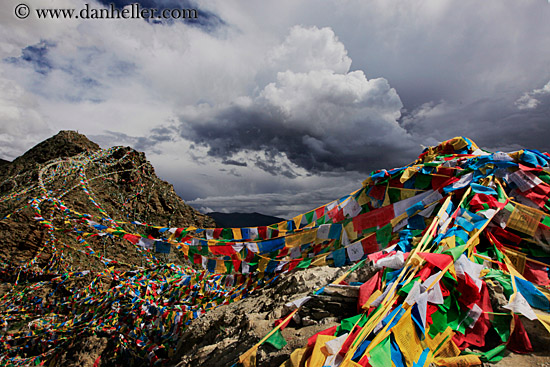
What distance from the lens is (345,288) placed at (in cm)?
301

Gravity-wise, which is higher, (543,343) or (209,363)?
(543,343)

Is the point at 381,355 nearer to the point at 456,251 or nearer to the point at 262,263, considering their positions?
the point at 456,251

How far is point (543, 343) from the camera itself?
2307 millimetres

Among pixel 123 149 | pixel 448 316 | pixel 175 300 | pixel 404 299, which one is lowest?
pixel 175 300

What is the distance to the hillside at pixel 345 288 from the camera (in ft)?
7.78

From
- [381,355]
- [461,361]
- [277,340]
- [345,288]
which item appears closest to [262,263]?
[345,288]

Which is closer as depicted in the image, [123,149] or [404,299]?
[404,299]

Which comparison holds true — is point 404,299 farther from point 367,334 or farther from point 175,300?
point 175,300

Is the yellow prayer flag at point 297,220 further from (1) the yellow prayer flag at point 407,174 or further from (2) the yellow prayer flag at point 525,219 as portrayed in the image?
(2) the yellow prayer flag at point 525,219

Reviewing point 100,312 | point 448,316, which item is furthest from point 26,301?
point 448,316

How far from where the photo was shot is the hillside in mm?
2371

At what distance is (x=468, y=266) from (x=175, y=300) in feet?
18.7

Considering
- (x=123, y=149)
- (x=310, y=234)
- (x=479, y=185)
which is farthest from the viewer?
(x=123, y=149)

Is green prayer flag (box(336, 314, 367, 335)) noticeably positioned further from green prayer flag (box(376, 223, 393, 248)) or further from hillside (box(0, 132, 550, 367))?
green prayer flag (box(376, 223, 393, 248))
